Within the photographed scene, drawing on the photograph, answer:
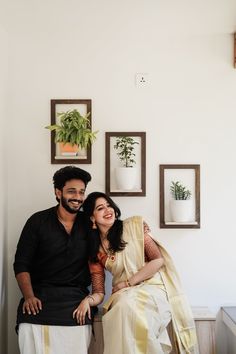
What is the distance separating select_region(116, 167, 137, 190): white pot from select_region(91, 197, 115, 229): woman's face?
23cm

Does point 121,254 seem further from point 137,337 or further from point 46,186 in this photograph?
point 46,186

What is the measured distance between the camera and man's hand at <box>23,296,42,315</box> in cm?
238

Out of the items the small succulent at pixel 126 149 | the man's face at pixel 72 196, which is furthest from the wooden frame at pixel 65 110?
the man's face at pixel 72 196

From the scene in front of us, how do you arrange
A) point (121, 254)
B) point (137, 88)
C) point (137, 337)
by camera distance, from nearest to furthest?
point (137, 337)
point (121, 254)
point (137, 88)

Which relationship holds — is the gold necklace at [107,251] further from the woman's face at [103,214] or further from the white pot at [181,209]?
the white pot at [181,209]

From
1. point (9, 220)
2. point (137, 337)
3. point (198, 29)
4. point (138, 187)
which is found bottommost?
point (137, 337)

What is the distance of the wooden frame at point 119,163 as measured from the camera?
2857mm

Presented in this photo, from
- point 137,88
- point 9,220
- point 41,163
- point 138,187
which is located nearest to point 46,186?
point 41,163

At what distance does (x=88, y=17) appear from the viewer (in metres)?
A: 2.87

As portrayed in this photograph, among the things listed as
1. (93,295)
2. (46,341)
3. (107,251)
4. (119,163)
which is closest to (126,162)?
(119,163)

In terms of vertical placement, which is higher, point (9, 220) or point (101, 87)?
point (101, 87)

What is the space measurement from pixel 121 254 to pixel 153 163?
0.70 m

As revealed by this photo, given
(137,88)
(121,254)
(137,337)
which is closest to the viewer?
(137,337)

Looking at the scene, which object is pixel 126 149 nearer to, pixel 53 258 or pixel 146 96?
pixel 146 96
